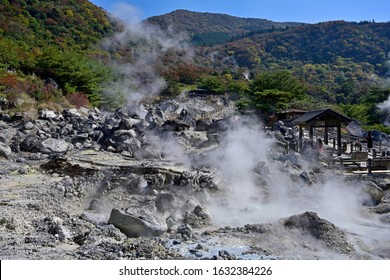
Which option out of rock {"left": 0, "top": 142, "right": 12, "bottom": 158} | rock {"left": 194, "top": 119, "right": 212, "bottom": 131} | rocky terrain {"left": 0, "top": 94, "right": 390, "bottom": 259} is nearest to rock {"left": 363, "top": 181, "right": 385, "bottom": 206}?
rocky terrain {"left": 0, "top": 94, "right": 390, "bottom": 259}

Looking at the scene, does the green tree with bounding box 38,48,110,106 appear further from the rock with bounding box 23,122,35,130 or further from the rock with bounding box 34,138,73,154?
the rock with bounding box 34,138,73,154

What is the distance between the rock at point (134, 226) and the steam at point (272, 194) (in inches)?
73.0

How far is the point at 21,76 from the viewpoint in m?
28.3

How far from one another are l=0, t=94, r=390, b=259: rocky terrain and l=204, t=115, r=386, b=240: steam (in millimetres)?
30

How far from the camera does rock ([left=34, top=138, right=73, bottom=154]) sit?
16.2 metres

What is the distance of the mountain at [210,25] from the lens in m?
129

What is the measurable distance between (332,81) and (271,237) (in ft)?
219

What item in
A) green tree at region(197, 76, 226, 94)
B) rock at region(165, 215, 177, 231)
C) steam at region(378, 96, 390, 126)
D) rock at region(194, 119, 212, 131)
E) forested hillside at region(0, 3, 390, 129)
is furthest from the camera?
green tree at region(197, 76, 226, 94)

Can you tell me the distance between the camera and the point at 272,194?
11617mm

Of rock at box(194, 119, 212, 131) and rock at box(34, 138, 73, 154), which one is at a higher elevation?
rock at box(194, 119, 212, 131)

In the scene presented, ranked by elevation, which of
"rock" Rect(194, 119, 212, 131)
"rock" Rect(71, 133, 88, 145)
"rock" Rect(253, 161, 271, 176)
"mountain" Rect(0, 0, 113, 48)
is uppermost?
"mountain" Rect(0, 0, 113, 48)

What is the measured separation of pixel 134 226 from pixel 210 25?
155 metres

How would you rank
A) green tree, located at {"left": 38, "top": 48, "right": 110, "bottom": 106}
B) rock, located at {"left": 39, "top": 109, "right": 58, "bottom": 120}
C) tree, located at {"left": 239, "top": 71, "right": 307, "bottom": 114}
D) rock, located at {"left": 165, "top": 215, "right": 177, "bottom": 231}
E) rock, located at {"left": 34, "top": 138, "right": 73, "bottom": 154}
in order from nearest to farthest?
rock, located at {"left": 165, "top": 215, "right": 177, "bottom": 231} < rock, located at {"left": 34, "top": 138, "right": 73, "bottom": 154} < rock, located at {"left": 39, "top": 109, "right": 58, "bottom": 120} < green tree, located at {"left": 38, "top": 48, "right": 110, "bottom": 106} < tree, located at {"left": 239, "top": 71, "right": 307, "bottom": 114}

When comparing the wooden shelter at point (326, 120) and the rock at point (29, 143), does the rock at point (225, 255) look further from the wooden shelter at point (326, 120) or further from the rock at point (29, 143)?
the rock at point (29, 143)
